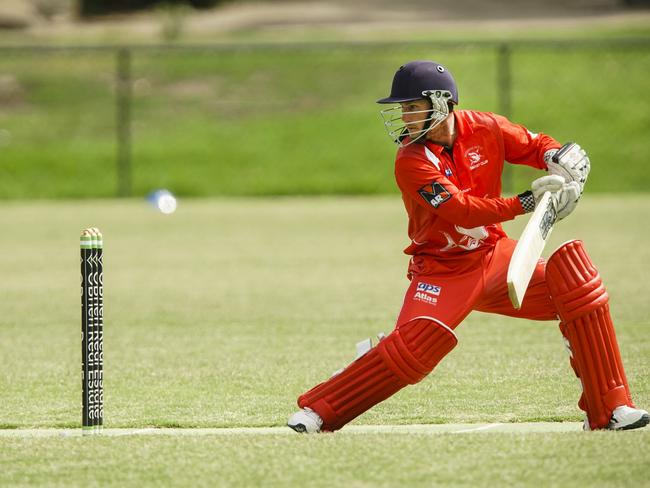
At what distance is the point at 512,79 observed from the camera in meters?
30.0

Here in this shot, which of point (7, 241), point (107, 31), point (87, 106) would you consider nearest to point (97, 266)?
point (7, 241)

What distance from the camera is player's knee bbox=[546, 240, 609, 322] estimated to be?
5996 mm

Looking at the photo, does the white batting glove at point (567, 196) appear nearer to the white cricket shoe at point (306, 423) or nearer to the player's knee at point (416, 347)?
the player's knee at point (416, 347)

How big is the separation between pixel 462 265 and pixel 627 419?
108 cm

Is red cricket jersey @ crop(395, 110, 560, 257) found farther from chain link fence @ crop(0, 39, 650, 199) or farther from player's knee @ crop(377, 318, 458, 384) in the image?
chain link fence @ crop(0, 39, 650, 199)

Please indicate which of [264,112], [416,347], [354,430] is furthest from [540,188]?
[264,112]

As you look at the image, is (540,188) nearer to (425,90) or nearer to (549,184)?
(549,184)

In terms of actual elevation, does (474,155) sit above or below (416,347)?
above

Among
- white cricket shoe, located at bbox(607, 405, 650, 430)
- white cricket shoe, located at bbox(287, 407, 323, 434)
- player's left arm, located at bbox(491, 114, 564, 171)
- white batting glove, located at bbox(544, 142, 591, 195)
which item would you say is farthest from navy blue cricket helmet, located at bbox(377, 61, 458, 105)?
white cricket shoe, located at bbox(607, 405, 650, 430)

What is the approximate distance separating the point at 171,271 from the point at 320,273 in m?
1.67

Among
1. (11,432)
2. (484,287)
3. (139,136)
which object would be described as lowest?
(139,136)

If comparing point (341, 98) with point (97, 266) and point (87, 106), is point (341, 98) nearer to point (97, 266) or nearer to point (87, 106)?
point (87, 106)

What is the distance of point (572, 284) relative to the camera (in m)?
6.00

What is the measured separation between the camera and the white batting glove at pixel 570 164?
616 centimetres
